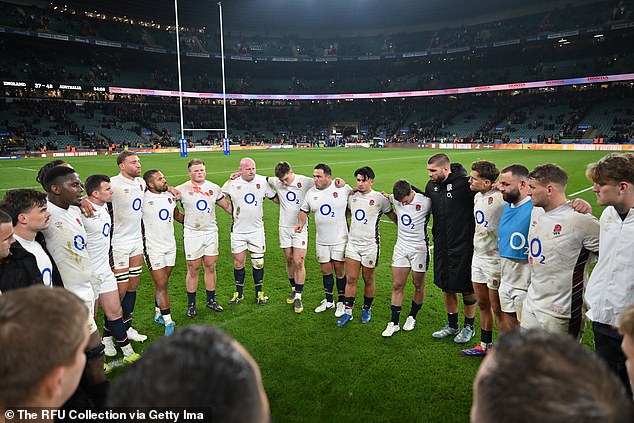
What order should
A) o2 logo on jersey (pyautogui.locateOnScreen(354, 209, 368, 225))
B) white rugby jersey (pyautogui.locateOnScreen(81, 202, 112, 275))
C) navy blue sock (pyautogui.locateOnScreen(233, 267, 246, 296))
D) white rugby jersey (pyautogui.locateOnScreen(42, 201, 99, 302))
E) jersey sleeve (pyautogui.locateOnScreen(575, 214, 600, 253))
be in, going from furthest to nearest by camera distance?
navy blue sock (pyautogui.locateOnScreen(233, 267, 246, 296))
o2 logo on jersey (pyautogui.locateOnScreen(354, 209, 368, 225))
white rugby jersey (pyautogui.locateOnScreen(81, 202, 112, 275))
white rugby jersey (pyautogui.locateOnScreen(42, 201, 99, 302))
jersey sleeve (pyautogui.locateOnScreen(575, 214, 600, 253))

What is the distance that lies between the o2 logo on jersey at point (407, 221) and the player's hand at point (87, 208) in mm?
3946

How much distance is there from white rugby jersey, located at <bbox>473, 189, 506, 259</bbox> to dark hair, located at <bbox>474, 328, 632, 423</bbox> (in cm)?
406

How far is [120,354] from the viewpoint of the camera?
211 inches

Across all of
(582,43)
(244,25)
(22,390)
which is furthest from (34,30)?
(582,43)

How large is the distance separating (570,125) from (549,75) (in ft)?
28.1

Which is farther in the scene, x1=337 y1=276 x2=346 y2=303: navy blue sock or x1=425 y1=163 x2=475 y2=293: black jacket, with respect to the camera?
x1=337 y1=276 x2=346 y2=303: navy blue sock

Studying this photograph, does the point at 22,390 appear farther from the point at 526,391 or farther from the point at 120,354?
the point at 120,354

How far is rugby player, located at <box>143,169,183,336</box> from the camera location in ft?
19.6

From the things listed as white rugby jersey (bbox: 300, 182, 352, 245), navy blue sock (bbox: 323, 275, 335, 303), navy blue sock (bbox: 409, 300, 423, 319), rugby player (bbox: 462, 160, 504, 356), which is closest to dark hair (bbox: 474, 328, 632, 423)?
rugby player (bbox: 462, 160, 504, 356)

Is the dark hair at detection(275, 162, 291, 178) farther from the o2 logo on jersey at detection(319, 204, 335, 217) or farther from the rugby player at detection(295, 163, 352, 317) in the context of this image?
the o2 logo on jersey at detection(319, 204, 335, 217)

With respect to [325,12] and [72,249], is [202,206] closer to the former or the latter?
[72,249]

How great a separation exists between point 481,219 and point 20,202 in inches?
182

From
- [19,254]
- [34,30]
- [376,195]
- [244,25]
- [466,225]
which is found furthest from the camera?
[244,25]

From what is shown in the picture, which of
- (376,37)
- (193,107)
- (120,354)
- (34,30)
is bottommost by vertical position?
(120,354)
